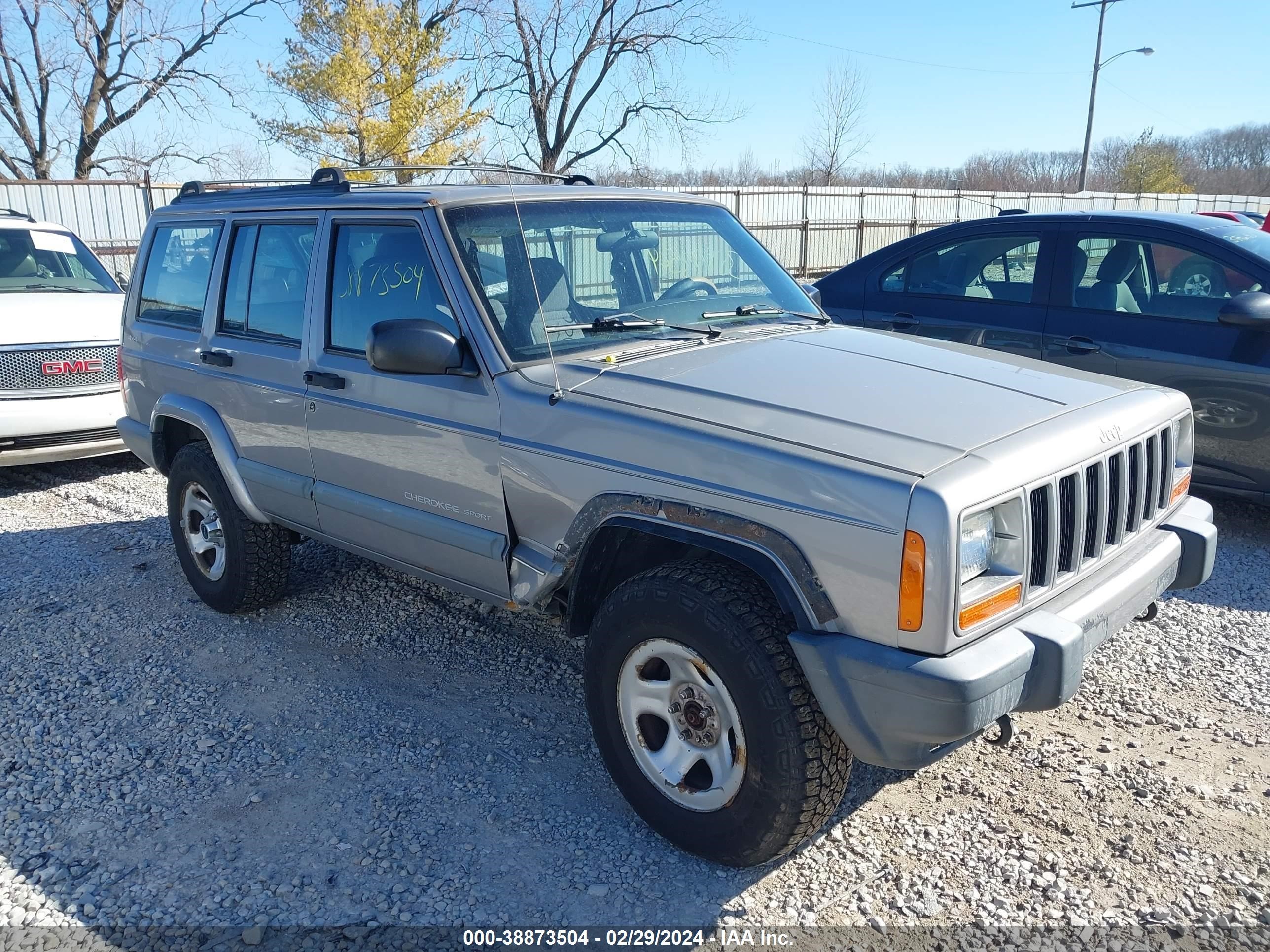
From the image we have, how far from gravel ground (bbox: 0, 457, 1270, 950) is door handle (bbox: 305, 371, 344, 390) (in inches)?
51.3

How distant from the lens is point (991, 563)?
2596mm

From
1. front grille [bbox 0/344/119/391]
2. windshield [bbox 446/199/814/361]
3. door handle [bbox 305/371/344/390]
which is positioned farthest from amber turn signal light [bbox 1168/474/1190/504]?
front grille [bbox 0/344/119/391]

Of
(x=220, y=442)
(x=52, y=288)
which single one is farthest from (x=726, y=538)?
(x=52, y=288)

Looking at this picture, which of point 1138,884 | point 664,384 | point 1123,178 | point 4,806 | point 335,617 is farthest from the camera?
point 1123,178

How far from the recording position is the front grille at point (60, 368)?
7113 millimetres

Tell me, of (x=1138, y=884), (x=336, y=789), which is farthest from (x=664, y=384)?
(x=1138, y=884)

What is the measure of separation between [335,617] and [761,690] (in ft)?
9.72

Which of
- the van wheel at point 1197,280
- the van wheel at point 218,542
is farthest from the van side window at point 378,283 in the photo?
the van wheel at point 1197,280

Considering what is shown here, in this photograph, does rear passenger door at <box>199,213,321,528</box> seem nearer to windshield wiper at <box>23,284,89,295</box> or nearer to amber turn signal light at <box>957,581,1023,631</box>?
amber turn signal light at <box>957,581,1023,631</box>

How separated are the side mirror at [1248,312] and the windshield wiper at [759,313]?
248 cm

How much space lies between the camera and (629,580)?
3018 mm

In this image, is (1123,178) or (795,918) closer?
(795,918)

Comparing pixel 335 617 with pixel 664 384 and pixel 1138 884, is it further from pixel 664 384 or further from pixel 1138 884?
pixel 1138 884

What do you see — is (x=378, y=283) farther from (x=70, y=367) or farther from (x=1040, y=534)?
(x=70, y=367)
